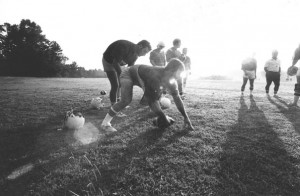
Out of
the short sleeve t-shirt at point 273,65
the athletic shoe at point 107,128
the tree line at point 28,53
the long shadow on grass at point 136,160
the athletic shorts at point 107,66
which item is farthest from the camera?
the tree line at point 28,53

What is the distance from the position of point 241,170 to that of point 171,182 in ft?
3.76

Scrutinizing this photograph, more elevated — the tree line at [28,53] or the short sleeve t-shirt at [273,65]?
the tree line at [28,53]

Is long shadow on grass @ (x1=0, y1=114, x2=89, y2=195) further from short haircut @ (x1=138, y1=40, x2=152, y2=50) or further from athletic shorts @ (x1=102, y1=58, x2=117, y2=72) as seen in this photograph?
short haircut @ (x1=138, y1=40, x2=152, y2=50)

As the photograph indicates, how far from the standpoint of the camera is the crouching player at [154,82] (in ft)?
14.7

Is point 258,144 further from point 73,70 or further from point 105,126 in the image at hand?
point 73,70

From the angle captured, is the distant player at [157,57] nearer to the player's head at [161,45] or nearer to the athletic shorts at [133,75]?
the player's head at [161,45]

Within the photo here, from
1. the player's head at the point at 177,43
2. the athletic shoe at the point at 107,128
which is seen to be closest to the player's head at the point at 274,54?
the player's head at the point at 177,43

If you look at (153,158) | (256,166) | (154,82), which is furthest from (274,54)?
(153,158)

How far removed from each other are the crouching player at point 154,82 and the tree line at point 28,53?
54.0 m

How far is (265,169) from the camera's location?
3174 millimetres

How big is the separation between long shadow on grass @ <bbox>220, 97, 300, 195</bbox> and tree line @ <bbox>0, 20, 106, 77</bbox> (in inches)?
2200

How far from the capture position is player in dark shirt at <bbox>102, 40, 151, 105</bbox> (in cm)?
564

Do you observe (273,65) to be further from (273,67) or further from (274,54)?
(274,54)

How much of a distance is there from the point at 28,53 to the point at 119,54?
54668mm
